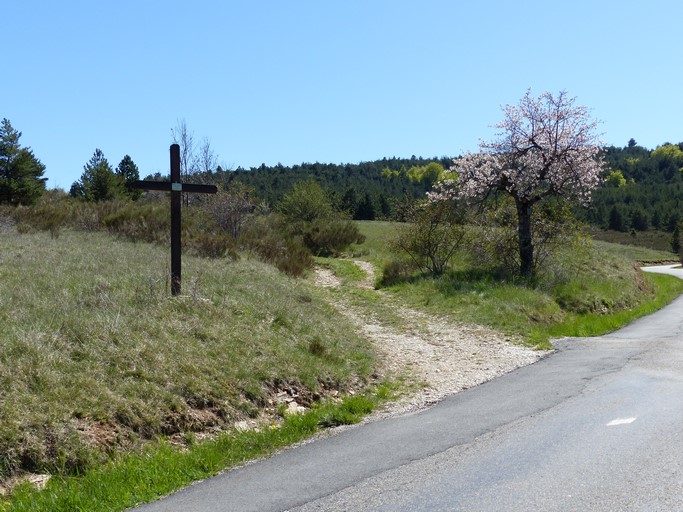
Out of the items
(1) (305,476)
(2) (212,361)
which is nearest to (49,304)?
(2) (212,361)

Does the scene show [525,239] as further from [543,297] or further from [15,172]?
[15,172]

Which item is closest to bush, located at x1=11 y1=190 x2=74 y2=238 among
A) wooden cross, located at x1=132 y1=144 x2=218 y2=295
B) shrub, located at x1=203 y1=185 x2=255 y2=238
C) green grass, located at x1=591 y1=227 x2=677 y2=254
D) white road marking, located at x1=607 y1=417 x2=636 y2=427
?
shrub, located at x1=203 y1=185 x2=255 y2=238

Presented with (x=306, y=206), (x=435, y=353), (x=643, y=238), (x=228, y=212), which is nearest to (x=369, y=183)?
(x=643, y=238)

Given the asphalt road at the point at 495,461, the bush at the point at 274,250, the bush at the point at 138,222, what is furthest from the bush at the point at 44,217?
the asphalt road at the point at 495,461

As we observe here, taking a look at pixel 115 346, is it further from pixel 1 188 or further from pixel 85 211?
pixel 1 188

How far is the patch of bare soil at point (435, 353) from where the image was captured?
9664 mm

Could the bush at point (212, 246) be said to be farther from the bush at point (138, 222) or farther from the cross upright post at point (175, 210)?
the cross upright post at point (175, 210)

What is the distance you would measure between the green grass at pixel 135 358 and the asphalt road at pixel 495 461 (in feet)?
4.90

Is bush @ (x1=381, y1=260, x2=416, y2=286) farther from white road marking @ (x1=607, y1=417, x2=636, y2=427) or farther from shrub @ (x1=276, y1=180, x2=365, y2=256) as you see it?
white road marking @ (x1=607, y1=417, x2=636, y2=427)

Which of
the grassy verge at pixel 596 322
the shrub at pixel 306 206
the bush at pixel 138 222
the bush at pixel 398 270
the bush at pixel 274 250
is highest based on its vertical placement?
the shrub at pixel 306 206

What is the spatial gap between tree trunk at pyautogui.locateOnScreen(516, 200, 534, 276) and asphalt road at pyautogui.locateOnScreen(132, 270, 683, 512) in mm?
13997

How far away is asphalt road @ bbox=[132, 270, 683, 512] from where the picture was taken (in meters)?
4.71

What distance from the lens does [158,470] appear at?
567 cm

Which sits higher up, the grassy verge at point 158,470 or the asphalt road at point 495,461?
the asphalt road at point 495,461
